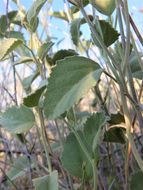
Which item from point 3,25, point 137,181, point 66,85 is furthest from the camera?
point 3,25

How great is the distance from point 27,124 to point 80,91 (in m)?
0.19

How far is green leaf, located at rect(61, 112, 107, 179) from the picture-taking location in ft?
1.62

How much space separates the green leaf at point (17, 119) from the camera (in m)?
0.58

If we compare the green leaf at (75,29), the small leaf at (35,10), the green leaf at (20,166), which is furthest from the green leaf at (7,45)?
the green leaf at (20,166)

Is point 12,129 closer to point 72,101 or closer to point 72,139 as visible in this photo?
point 72,139

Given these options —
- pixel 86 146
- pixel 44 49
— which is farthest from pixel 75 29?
pixel 86 146

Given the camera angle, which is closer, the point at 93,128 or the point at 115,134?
the point at 93,128

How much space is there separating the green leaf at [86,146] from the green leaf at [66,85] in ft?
0.26

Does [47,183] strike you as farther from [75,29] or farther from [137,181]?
[75,29]

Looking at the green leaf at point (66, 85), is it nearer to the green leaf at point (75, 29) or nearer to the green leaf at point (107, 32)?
the green leaf at point (107, 32)

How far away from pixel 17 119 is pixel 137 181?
200 millimetres

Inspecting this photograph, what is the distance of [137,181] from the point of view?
0.54m

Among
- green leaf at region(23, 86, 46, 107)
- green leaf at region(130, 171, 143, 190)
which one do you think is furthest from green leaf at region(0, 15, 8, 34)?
green leaf at region(130, 171, 143, 190)

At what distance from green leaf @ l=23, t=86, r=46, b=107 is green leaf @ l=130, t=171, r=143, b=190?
17 centimetres
